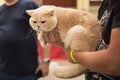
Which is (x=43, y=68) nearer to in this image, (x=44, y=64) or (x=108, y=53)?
(x=44, y=64)

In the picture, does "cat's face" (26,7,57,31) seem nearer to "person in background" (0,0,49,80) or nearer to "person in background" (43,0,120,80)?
"person in background" (43,0,120,80)

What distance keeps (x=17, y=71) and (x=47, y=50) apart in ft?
0.95

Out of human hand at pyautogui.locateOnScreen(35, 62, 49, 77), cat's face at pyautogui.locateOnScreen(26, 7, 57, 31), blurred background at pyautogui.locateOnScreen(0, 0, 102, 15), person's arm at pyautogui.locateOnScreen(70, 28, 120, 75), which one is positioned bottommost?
blurred background at pyautogui.locateOnScreen(0, 0, 102, 15)

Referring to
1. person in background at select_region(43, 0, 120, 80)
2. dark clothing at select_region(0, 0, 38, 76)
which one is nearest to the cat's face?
person in background at select_region(43, 0, 120, 80)

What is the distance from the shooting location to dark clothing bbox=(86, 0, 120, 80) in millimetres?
995

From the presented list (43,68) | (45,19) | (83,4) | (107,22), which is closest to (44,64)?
(43,68)

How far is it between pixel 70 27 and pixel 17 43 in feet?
2.67

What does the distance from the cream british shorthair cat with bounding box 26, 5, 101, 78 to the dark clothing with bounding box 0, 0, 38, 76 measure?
0.72m

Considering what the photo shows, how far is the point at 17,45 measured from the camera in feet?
6.43

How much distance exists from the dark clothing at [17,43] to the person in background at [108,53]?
0.87 metres

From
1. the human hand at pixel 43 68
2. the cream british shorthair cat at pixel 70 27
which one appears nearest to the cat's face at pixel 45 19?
the cream british shorthair cat at pixel 70 27

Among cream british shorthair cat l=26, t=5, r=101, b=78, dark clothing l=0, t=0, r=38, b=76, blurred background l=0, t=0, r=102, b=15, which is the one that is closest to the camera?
cream british shorthair cat l=26, t=5, r=101, b=78

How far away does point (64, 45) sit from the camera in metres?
1.22

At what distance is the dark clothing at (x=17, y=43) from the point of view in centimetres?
196
